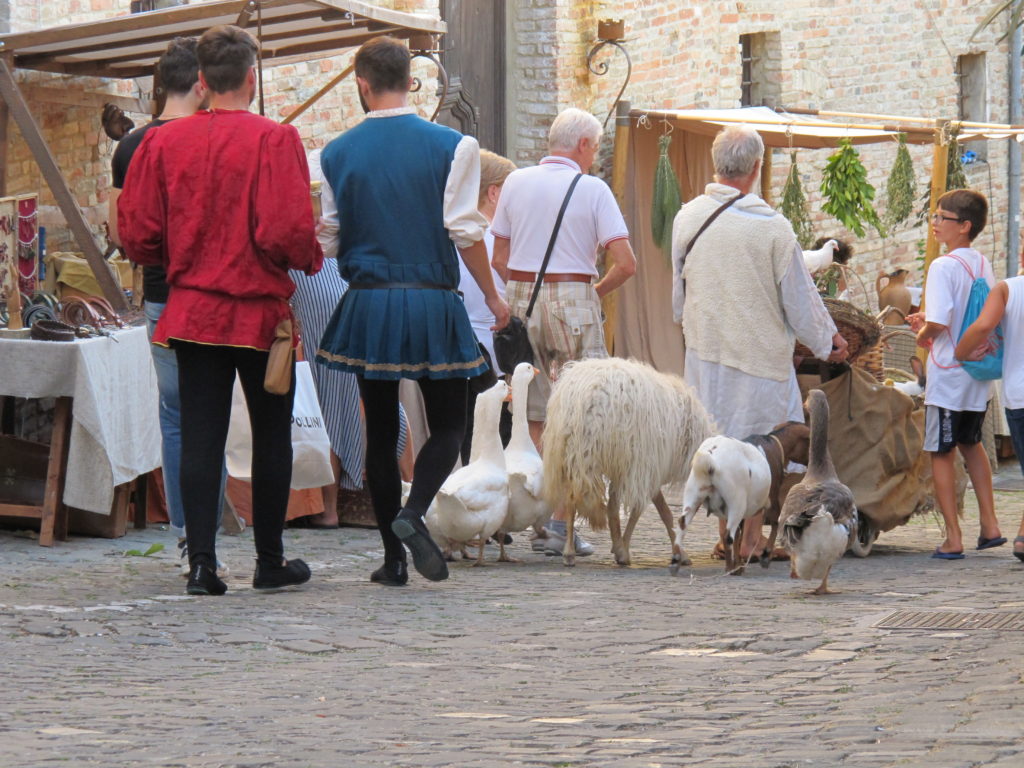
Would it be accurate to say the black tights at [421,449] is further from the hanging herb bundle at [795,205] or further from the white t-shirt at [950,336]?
the hanging herb bundle at [795,205]

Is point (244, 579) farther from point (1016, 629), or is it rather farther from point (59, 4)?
point (59, 4)

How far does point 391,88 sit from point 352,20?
3827 millimetres

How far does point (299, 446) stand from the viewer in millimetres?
8680

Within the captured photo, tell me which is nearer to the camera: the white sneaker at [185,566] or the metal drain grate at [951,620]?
the metal drain grate at [951,620]

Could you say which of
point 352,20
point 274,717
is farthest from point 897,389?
Answer: point 274,717

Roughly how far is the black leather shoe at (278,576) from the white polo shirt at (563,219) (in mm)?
2078

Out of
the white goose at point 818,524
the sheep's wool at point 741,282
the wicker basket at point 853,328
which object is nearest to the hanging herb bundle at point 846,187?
the wicker basket at point 853,328

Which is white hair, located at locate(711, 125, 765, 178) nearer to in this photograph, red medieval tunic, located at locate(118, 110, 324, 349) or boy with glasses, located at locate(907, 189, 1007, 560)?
boy with glasses, located at locate(907, 189, 1007, 560)

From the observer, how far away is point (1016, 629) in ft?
19.6

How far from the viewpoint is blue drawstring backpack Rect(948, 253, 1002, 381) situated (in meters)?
8.28

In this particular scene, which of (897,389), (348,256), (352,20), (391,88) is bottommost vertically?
(897,389)

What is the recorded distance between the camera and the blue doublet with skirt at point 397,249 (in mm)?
6383

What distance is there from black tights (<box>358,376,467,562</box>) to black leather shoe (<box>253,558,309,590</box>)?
1.17ft

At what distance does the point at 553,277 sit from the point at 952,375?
1.99 m
